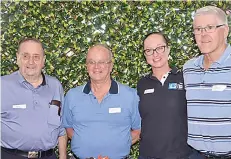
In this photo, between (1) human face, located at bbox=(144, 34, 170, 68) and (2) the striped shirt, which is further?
(1) human face, located at bbox=(144, 34, 170, 68)

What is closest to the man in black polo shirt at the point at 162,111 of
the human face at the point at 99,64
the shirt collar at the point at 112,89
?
the shirt collar at the point at 112,89

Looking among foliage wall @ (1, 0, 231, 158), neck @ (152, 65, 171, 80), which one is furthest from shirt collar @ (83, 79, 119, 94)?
foliage wall @ (1, 0, 231, 158)

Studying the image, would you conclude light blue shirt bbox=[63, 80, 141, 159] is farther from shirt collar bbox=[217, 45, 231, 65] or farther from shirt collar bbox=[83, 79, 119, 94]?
shirt collar bbox=[217, 45, 231, 65]

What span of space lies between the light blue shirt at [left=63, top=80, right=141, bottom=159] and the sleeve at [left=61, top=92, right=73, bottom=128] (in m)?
0.01

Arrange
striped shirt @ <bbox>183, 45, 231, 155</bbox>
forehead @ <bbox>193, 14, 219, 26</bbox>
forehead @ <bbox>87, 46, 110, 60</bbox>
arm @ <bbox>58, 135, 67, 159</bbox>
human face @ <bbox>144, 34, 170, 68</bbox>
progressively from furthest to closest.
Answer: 1. arm @ <bbox>58, 135, 67, 159</bbox>
2. forehead @ <bbox>87, 46, 110, 60</bbox>
3. human face @ <bbox>144, 34, 170, 68</bbox>
4. forehead @ <bbox>193, 14, 219, 26</bbox>
5. striped shirt @ <bbox>183, 45, 231, 155</bbox>

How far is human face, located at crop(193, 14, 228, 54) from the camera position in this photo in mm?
2975

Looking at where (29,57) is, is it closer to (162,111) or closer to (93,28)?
(93,28)

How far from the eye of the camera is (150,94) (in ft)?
10.9

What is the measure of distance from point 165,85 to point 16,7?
1883 mm

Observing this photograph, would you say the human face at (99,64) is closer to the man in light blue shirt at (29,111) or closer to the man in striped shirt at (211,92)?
the man in light blue shirt at (29,111)

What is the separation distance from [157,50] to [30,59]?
1.12 metres

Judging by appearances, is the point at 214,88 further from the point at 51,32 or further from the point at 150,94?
the point at 51,32

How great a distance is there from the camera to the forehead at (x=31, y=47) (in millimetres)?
3398

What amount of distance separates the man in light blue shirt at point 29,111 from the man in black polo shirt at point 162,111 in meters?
0.82
